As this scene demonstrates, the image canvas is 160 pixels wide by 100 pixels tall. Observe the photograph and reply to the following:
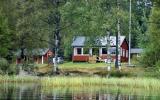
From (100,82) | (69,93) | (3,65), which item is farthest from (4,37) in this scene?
(69,93)

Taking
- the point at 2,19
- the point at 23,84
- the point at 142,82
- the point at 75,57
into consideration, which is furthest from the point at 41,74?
the point at 75,57

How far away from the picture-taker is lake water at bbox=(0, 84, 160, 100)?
116 ft

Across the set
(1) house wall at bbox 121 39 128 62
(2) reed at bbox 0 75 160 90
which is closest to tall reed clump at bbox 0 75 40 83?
(2) reed at bbox 0 75 160 90

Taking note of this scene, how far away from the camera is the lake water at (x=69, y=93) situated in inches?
1397

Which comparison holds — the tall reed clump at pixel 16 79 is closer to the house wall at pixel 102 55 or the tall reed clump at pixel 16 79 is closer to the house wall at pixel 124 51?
the house wall at pixel 102 55

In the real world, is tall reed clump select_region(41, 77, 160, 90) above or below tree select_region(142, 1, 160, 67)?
below

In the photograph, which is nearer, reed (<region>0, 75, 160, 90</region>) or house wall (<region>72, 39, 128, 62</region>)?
reed (<region>0, 75, 160, 90</region>)

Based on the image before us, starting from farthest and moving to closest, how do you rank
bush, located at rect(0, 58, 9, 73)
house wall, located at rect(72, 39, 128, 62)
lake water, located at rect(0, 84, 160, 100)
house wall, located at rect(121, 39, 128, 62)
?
house wall, located at rect(121, 39, 128, 62), house wall, located at rect(72, 39, 128, 62), bush, located at rect(0, 58, 9, 73), lake water, located at rect(0, 84, 160, 100)

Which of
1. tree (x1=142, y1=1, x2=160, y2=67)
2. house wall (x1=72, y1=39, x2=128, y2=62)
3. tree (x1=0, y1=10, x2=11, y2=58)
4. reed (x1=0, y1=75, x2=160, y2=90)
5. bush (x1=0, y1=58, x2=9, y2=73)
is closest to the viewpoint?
reed (x1=0, y1=75, x2=160, y2=90)

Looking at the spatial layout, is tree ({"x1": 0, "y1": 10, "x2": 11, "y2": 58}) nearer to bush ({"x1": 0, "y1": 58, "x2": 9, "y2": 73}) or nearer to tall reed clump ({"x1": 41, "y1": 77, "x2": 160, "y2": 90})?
bush ({"x1": 0, "y1": 58, "x2": 9, "y2": 73})

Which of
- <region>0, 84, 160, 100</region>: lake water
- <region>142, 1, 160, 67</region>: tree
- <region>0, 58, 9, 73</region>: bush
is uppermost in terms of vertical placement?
<region>142, 1, 160, 67</region>: tree

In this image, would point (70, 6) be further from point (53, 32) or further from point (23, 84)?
point (23, 84)

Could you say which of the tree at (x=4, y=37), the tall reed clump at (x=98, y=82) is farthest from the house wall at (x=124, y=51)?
the tall reed clump at (x=98, y=82)

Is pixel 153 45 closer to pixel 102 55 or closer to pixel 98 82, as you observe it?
pixel 98 82
